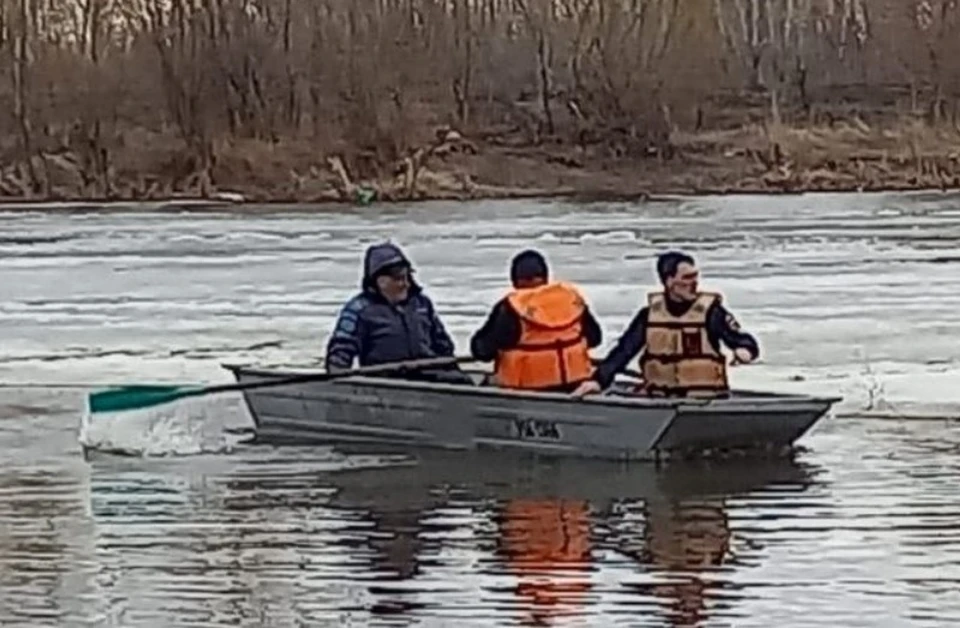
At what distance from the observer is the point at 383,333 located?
15.8m

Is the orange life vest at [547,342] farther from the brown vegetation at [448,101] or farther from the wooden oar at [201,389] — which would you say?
the brown vegetation at [448,101]

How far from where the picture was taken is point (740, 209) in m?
49.7

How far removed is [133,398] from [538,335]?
271 cm

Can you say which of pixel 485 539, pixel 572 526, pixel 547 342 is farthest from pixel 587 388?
pixel 485 539

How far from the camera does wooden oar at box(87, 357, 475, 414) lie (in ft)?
51.0

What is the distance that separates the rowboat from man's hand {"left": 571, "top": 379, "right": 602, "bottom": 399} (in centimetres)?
14

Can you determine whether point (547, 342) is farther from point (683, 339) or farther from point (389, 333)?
point (389, 333)

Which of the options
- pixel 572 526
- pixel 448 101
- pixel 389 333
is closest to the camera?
pixel 572 526

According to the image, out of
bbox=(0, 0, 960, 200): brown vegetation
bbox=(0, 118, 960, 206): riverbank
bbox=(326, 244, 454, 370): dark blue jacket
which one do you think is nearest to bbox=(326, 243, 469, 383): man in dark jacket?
bbox=(326, 244, 454, 370): dark blue jacket

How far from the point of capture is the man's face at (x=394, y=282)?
50.9ft

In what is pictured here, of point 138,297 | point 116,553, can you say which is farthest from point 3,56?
point 116,553

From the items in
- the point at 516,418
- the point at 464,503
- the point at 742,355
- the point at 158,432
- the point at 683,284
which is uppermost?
the point at 683,284

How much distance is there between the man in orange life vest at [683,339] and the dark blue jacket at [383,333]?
54.8 inches

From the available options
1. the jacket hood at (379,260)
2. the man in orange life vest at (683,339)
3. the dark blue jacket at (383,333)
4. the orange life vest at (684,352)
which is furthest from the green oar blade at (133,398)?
the orange life vest at (684,352)
